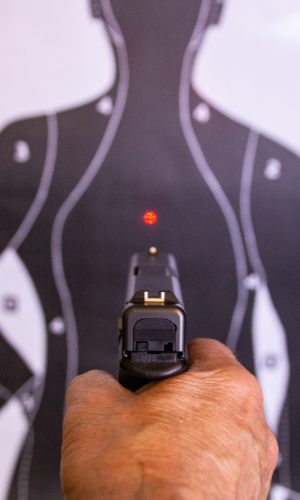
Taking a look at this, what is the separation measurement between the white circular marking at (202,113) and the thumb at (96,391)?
0.35 metres

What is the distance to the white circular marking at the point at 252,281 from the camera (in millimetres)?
557

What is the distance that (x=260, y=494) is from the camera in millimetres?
333

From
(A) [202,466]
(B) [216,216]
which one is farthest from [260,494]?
(B) [216,216]

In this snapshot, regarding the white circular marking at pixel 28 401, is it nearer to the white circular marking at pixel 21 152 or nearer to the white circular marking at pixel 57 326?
the white circular marking at pixel 57 326

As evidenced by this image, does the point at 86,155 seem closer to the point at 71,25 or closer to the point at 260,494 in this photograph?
the point at 71,25

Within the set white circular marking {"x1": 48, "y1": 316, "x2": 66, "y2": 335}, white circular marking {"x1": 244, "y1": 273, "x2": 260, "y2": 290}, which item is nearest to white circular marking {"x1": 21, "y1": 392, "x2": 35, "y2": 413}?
white circular marking {"x1": 48, "y1": 316, "x2": 66, "y2": 335}

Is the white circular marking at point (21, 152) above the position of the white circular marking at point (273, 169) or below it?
above

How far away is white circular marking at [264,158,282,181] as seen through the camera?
1.76 feet

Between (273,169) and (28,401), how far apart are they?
48 centimetres

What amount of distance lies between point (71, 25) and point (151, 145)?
0.18 metres

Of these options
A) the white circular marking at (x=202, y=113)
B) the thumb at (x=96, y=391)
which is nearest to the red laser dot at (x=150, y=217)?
the white circular marking at (x=202, y=113)

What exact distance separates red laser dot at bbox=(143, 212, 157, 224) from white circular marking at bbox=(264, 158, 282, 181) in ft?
0.54

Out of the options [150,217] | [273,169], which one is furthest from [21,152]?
[273,169]

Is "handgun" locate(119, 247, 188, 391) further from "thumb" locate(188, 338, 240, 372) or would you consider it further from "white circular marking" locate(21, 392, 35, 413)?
"white circular marking" locate(21, 392, 35, 413)
